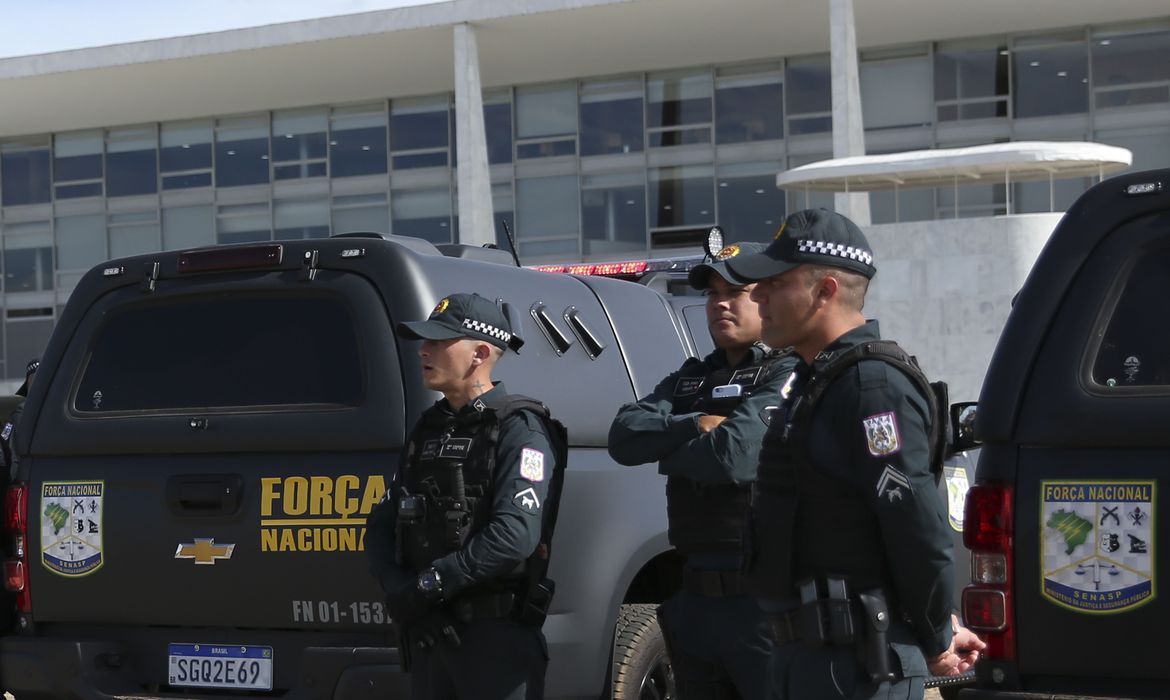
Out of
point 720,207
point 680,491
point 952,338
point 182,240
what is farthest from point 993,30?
point 680,491

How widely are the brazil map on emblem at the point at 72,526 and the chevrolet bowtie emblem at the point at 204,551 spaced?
1.13 feet

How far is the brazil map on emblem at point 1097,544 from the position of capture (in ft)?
11.4

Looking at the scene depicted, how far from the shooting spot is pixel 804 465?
3.21 m

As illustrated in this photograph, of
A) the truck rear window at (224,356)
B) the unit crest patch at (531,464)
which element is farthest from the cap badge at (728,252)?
the truck rear window at (224,356)

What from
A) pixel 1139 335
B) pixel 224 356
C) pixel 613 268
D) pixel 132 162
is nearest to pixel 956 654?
pixel 1139 335

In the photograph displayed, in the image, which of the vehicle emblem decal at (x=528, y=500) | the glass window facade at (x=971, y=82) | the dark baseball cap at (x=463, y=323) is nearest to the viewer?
the vehicle emblem decal at (x=528, y=500)

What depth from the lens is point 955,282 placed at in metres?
22.8

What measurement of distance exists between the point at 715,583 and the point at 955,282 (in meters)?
19.2

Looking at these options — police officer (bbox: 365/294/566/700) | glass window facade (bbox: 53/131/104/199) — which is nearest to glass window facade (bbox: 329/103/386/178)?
glass window facade (bbox: 53/131/104/199)

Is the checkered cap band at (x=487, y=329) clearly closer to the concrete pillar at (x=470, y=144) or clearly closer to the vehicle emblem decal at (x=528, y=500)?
the vehicle emblem decal at (x=528, y=500)

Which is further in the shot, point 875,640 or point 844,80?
point 844,80

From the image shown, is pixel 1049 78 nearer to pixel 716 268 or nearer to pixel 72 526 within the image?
pixel 716 268

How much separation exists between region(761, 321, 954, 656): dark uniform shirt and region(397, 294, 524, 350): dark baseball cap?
4.54ft

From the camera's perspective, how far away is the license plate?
4.79m
